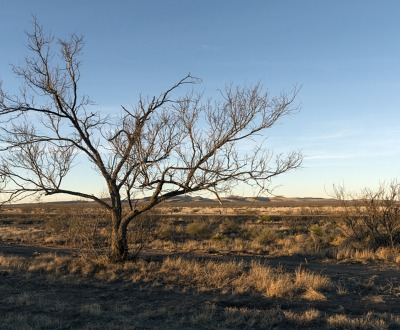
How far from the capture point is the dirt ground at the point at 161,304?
8125mm

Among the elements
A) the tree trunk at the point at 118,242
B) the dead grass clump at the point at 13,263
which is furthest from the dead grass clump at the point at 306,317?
the dead grass clump at the point at 13,263

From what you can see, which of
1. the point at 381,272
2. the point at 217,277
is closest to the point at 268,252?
the point at 381,272

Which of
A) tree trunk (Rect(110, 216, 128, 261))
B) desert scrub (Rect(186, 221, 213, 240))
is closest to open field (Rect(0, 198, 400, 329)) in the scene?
tree trunk (Rect(110, 216, 128, 261))

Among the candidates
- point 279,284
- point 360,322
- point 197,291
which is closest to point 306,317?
point 360,322

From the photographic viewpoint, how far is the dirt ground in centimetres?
812

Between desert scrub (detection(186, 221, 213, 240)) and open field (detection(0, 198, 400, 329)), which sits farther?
desert scrub (detection(186, 221, 213, 240))

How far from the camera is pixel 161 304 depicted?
9891 millimetres

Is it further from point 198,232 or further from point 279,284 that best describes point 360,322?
point 198,232

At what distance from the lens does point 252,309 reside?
364 inches

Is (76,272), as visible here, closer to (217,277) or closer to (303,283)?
(217,277)

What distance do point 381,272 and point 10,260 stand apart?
481 inches

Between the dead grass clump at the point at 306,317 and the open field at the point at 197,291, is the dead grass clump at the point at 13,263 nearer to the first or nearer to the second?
the open field at the point at 197,291

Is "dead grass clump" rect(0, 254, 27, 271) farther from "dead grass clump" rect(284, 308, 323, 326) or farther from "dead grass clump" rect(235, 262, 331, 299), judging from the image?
"dead grass clump" rect(284, 308, 323, 326)

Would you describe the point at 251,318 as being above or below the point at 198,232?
below
